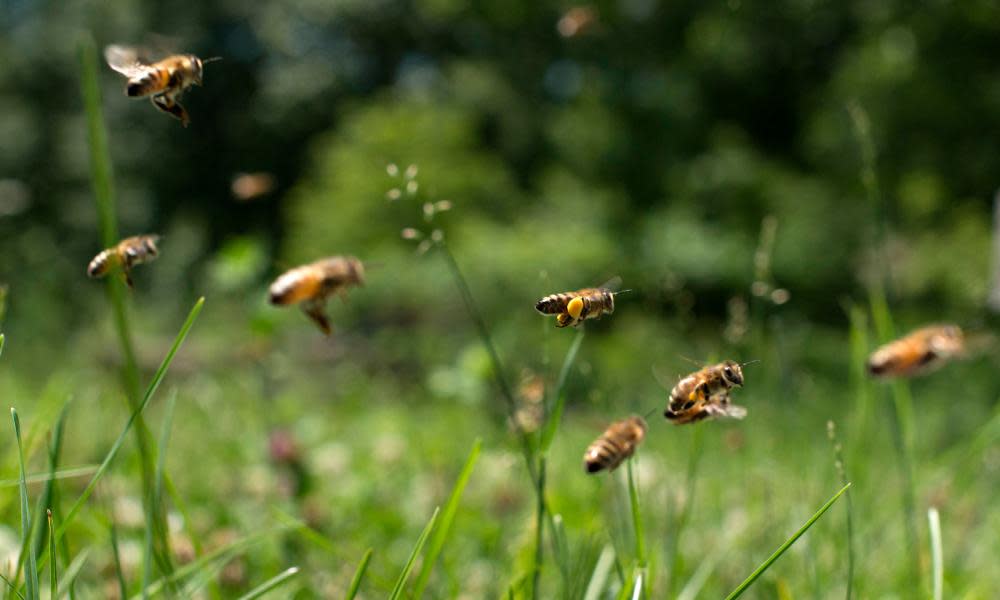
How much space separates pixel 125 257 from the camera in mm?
808

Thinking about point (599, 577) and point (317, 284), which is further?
point (599, 577)

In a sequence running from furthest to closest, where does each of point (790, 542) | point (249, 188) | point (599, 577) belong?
1. point (249, 188)
2. point (599, 577)
3. point (790, 542)

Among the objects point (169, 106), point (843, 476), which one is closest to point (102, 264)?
point (169, 106)

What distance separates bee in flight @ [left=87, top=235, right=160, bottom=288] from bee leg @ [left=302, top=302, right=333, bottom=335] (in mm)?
150

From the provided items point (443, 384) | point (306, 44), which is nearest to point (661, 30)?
point (443, 384)

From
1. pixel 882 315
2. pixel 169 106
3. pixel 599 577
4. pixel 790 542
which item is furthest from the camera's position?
pixel 882 315

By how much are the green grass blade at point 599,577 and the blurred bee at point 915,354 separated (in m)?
0.37

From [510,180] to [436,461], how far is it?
39.7 ft

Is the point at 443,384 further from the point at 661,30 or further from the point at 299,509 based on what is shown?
the point at 661,30

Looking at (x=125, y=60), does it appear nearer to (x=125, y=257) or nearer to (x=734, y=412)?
(x=125, y=257)

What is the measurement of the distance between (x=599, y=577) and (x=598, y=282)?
229 inches

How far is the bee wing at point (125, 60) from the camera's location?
905 mm

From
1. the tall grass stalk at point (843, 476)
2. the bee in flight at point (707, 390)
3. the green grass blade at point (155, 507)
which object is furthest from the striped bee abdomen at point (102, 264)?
the tall grass stalk at point (843, 476)

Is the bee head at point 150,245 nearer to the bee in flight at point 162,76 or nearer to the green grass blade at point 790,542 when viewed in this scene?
the bee in flight at point 162,76
